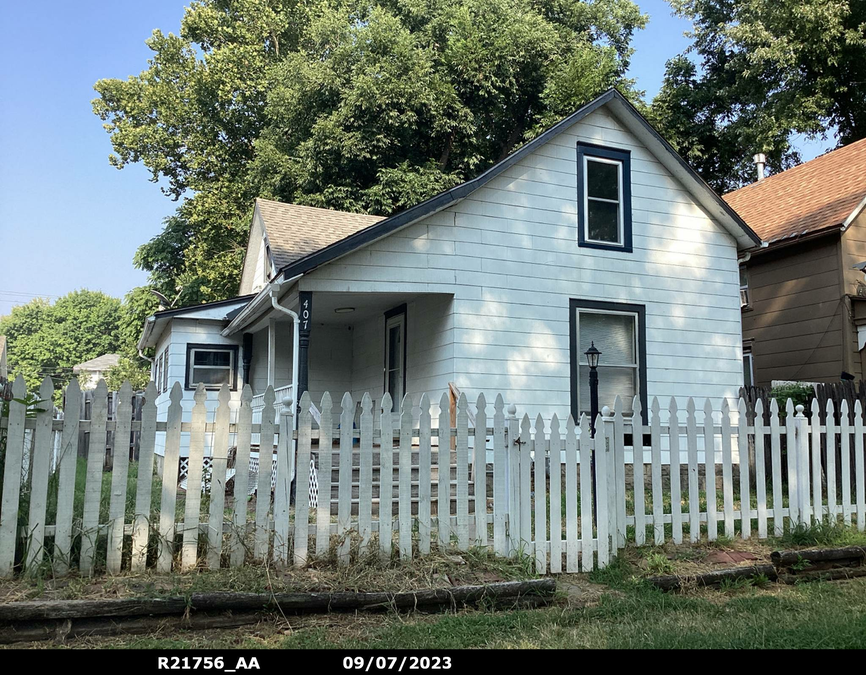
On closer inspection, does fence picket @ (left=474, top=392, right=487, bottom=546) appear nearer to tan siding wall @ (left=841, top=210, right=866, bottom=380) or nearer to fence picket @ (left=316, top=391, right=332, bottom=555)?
fence picket @ (left=316, top=391, right=332, bottom=555)

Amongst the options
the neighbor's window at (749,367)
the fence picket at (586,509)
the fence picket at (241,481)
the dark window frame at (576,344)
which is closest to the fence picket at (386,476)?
the fence picket at (241,481)

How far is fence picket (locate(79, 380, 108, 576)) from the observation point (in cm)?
496

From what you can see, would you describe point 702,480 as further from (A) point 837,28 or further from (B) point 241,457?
(A) point 837,28

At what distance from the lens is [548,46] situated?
86.7 ft

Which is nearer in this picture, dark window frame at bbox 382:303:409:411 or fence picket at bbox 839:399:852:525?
fence picket at bbox 839:399:852:525

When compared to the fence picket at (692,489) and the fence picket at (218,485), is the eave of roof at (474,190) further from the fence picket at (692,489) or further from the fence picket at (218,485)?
the fence picket at (692,489)

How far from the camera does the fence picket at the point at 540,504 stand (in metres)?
6.02

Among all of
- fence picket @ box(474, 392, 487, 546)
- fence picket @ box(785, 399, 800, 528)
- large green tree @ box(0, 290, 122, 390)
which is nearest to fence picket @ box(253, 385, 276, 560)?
fence picket @ box(474, 392, 487, 546)

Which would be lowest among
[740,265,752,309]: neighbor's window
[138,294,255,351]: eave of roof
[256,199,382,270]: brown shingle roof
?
[138,294,255,351]: eave of roof

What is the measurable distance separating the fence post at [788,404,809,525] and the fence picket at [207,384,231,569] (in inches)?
214

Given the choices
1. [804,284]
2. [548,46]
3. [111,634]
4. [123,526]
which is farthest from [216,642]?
[548,46]

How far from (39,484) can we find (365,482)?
2.21m

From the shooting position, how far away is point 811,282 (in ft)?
50.0

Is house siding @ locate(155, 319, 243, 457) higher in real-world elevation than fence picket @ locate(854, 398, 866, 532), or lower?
higher
